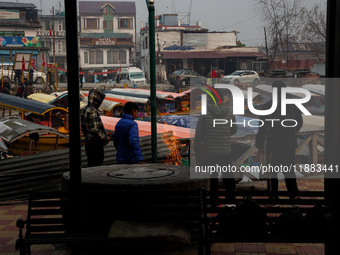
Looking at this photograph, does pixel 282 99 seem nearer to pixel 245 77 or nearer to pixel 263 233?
pixel 263 233

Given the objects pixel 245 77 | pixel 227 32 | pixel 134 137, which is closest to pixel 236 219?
pixel 134 137

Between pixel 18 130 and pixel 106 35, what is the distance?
71473 millimetres

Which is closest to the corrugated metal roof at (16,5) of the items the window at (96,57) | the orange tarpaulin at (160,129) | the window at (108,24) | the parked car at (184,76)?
the window at (96,57)

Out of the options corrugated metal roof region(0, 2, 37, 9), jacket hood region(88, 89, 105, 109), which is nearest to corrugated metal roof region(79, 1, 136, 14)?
corrugated metal roof region(0, 2, 37, 9)

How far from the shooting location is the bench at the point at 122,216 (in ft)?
13.6

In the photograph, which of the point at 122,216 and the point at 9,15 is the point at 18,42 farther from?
the point at 122,216

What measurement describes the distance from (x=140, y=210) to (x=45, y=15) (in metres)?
90.7

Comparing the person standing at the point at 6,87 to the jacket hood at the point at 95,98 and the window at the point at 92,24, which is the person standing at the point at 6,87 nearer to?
the jacket hood at the point at 95,98

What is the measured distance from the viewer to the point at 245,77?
1815 inches

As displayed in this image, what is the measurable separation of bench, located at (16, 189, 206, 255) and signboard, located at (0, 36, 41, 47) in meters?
54.1

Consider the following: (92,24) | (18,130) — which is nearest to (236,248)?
(18,130)

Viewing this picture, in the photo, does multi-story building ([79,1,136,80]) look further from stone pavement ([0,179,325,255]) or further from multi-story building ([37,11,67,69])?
stone pavement ([0,179,325,255])

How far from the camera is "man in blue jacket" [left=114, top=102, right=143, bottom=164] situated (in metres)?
6.38

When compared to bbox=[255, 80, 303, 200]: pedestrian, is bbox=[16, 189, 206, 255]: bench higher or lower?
lower
